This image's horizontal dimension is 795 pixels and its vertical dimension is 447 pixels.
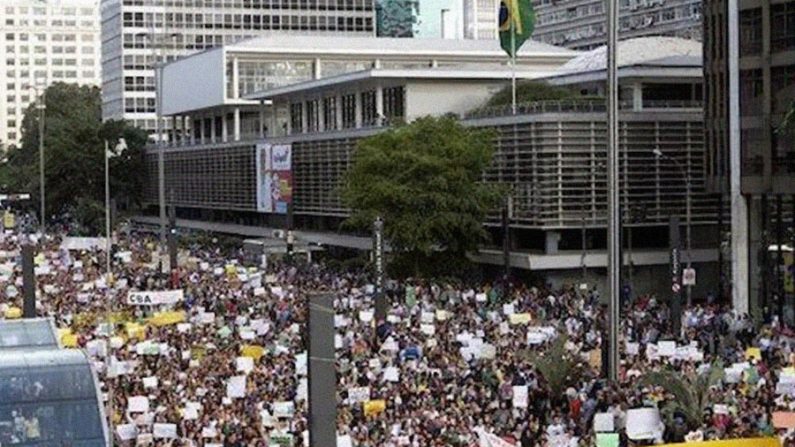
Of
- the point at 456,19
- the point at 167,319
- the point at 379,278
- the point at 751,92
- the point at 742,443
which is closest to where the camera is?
the point at 742,443

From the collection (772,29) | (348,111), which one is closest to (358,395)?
(772,29)

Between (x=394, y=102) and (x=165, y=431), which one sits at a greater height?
(x=394, y=102)

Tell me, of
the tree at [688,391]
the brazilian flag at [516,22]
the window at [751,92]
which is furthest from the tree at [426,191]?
the tree at [688,391]

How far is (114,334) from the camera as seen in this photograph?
37031mm

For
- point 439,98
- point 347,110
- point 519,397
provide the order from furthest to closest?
point 347,110, point 439,98, point 519,397

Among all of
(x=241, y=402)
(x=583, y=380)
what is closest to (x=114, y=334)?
(x=241, y=402)

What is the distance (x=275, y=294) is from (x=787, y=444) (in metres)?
27.4

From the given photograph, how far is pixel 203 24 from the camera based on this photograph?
452ft

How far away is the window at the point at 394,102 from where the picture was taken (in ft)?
260

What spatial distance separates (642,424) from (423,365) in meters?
8.22

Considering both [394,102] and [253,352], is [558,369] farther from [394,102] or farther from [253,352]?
[394,102]

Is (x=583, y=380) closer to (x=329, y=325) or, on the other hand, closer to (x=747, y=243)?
(x=329, y=325)

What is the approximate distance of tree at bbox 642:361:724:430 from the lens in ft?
85.6

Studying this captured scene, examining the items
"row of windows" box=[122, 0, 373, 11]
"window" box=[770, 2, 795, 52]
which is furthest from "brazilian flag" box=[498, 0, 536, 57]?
"row of windows" box=[122, 0, 373, 11]
